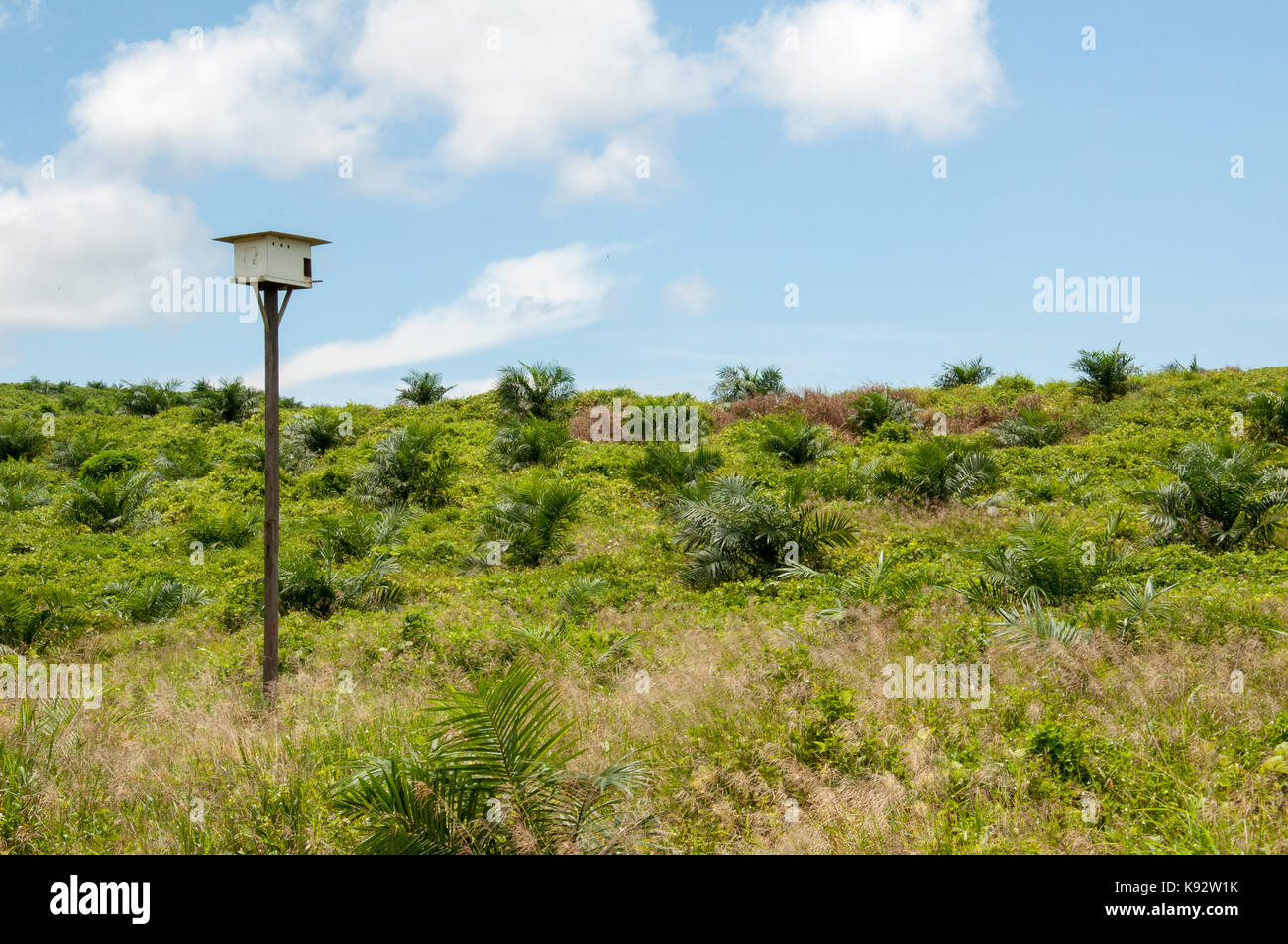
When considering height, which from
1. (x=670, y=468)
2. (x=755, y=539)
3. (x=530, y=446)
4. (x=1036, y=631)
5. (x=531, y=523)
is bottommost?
(x=1036, y=631)

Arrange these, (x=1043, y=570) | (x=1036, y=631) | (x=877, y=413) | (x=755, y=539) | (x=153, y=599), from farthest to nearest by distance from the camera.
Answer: (x=877, y=413), (x=153, y=599), (x=755, y=539), (x=1043, y=570), (x=1036, y=631)

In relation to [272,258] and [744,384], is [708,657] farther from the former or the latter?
[744,384]

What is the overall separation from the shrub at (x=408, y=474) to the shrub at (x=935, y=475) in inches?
344

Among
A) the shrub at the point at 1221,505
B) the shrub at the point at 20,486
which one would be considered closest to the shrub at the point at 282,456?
the shrub at the point at 20,486

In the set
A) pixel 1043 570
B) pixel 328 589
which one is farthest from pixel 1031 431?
pixel 328 589

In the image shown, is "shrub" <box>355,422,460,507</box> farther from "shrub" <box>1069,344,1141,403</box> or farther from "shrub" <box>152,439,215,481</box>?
"shrub" <box>1069,344,1141,403</box>

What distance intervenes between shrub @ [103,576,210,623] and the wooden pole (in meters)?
4.97

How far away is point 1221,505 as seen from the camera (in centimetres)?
1070

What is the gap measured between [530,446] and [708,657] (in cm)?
1291

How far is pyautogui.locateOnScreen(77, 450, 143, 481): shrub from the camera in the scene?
20.7 meters

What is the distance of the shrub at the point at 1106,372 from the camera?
20.8 m

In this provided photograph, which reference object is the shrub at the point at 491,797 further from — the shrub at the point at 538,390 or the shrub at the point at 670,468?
the shrub at the point at 538,390
